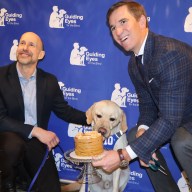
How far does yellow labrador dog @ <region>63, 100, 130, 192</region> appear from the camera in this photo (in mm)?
2508

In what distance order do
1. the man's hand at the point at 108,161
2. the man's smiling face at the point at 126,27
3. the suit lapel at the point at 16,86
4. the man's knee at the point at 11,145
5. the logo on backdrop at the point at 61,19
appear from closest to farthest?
1. the man's hand at the point at 108,161
2. the man's smiling face at the point at 126,27
3. the man's knee at the point at 11,145
4. the suit lapel at the point at 16,86
5. the logo on backdrop at the point at 61,19

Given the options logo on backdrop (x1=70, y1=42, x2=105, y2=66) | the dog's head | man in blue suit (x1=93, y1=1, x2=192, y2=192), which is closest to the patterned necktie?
man in blue suit (x1=93, y1=1, x2=192, y2=192)

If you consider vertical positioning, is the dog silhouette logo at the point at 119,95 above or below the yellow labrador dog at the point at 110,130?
above

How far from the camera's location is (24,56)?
105 inches

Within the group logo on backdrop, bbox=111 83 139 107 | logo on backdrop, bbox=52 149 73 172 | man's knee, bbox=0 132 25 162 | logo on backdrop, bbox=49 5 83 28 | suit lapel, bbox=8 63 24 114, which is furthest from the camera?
logo on backdrop, bbox=52 149 73 172

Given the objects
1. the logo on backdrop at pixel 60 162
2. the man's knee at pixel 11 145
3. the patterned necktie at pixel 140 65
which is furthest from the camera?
the logo on backdrop at pixel 60 162

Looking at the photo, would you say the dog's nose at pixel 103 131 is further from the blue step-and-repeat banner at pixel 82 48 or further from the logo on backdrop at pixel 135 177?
the logo on backdrop at pixel 135 177

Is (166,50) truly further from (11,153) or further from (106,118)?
(11,153)

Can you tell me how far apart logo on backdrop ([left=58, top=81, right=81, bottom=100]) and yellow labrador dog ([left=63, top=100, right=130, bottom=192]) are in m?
0.42

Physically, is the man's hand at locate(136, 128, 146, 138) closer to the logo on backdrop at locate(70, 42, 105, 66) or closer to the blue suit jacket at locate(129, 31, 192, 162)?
the blue suit jacket at locate(129, 31, 192, 162)

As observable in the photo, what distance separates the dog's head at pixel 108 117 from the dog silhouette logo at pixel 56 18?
3.00 ft

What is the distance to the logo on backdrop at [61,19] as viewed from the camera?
298cm

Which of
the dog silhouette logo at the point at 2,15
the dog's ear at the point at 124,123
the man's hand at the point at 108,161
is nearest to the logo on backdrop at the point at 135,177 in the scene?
the dog's ear at the point at 124,123

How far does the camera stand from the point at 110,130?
253cm
